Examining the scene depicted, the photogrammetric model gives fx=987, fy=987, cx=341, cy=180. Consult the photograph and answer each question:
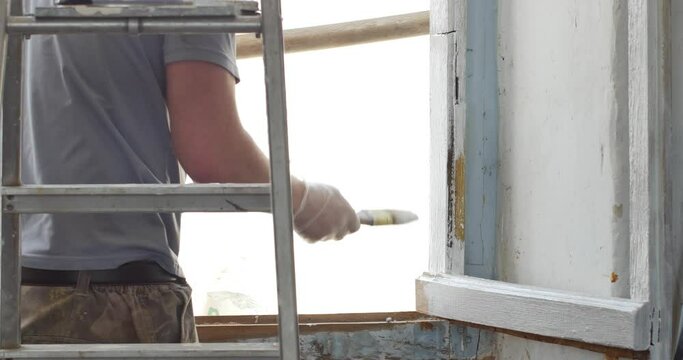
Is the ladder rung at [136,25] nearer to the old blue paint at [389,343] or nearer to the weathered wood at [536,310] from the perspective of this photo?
the weathered wood at [536,310]

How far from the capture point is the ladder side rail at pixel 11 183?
4.69ft

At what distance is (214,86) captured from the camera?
1566 mm

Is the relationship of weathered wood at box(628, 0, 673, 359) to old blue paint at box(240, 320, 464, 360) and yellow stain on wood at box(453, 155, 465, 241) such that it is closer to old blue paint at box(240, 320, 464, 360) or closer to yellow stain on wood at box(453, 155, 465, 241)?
yellow stain on wood at box(453, 155, 465, 241)

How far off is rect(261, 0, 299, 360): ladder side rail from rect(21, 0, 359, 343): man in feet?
0.90

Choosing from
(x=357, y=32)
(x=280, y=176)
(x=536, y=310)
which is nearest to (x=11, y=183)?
(x=280, y=176)

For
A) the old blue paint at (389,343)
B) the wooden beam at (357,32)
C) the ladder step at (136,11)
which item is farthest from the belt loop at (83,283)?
the wooden beam at (357,32)

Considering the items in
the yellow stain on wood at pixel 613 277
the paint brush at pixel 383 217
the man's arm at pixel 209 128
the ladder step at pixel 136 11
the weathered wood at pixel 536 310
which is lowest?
the weathered wood at pixel 536 310

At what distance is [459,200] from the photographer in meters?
2.24

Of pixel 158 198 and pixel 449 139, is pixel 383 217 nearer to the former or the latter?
pixel 449 139

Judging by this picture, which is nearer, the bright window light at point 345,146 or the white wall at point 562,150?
the white wall at point 562,150

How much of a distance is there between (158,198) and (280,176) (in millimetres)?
172

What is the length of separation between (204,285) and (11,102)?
3604 millimetres

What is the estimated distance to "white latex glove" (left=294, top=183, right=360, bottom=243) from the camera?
1.72 m

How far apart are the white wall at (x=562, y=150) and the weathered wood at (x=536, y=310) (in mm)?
62
